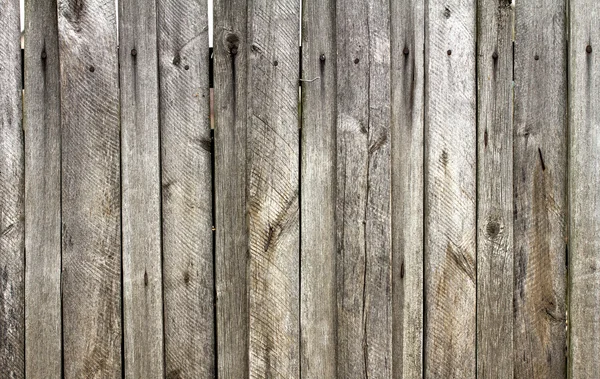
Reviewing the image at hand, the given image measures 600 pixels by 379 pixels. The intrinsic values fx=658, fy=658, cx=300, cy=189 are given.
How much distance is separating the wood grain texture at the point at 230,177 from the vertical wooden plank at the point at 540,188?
45.7 inches

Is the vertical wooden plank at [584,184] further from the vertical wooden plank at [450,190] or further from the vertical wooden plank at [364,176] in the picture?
the vertical wooden plank at [364,176]

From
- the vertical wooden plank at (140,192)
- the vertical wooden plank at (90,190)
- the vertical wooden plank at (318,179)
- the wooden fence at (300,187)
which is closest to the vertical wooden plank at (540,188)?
the wooden fence at (300,187)

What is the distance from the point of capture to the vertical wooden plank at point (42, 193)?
2.78 m

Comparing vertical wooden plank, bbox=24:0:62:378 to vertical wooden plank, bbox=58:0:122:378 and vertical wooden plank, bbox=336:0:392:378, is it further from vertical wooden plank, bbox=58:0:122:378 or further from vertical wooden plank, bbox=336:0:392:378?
vertical wooden plank, bbox=336:0:392:378

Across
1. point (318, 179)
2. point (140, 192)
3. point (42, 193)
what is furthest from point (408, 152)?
point (42, 193)

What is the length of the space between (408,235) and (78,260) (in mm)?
1407

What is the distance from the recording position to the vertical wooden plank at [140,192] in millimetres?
2771

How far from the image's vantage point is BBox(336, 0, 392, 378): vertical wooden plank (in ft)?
9.09

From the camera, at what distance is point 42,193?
9.16ft

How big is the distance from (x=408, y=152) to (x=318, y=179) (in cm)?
40

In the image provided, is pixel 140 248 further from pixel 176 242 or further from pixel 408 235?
pixel 408 235

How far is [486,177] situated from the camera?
2807mm

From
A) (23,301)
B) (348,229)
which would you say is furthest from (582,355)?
(23,301)

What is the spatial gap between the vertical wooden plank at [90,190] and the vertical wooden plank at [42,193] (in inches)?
1.7
